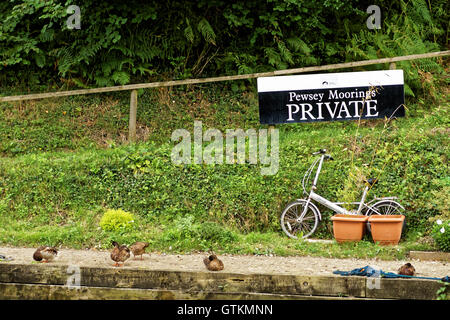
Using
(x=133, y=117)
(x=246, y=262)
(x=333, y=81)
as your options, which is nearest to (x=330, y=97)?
(x=333, y=81)

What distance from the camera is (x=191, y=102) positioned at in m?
14.6

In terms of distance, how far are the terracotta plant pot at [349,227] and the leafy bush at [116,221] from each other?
3495 mm

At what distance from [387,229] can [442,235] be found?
85 centimetres

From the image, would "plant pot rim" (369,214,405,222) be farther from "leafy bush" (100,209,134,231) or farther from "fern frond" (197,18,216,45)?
"fern frond" (197,18,216,45)

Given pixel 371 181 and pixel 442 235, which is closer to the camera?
pixel 442 235

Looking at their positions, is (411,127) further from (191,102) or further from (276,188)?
(191,102)

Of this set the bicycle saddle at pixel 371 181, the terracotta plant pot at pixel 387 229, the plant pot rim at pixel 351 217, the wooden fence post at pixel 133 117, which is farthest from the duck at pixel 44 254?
the wooden fence post at pixel 133 117

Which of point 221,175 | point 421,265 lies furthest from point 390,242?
point 221,175

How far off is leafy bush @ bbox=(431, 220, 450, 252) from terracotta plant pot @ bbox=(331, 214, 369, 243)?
1.10 m

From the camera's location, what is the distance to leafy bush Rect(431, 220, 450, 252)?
8141 millimetres

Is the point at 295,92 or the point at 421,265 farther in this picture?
the point at 295,92

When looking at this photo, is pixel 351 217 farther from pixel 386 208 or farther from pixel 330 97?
pixel 330 97

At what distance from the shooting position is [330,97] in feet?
38.5
